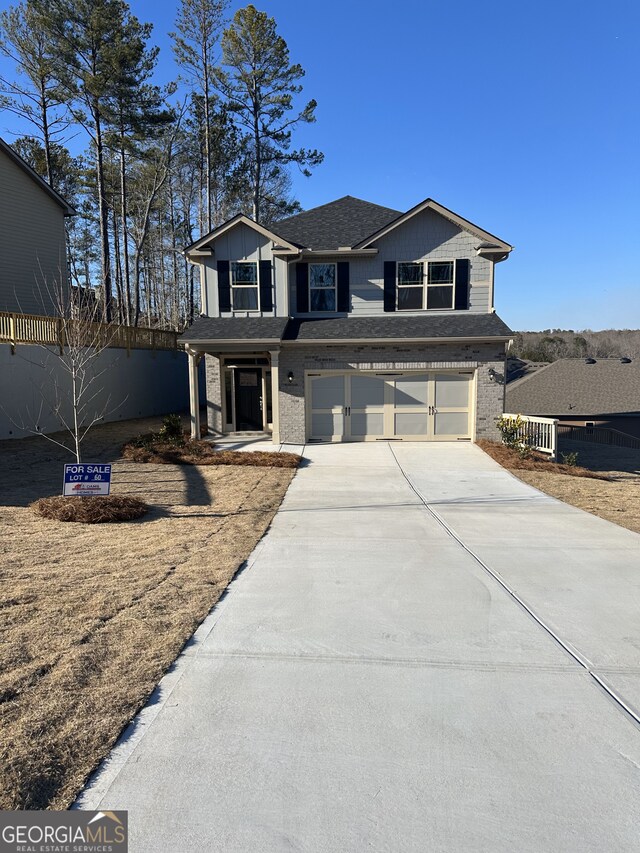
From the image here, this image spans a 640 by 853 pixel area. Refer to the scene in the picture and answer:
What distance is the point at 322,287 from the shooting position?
1578 cm

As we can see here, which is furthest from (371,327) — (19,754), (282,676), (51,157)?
(51,157)

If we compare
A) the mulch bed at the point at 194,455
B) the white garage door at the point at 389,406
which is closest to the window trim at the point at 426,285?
the white garage door at the point at 389,406

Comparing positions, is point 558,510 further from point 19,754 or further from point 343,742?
point 19,754

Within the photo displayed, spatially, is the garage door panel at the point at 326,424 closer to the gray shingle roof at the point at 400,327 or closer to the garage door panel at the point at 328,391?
the garage door panel at the point at 328,391

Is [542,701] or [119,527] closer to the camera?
[542,701]

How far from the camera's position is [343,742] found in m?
2.80

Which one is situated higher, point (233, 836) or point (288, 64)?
point (288, 64)

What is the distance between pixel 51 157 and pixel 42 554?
94.1 feet

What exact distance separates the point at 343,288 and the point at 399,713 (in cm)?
1395

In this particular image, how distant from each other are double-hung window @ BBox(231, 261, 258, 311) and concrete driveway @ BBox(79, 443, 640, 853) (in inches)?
434

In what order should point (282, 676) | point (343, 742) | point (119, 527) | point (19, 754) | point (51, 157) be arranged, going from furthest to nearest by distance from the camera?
1. point (51, 157)
2. point (119, 527)
3. point (282, 676)
4. point (343, 742)
5. point (19, 754)

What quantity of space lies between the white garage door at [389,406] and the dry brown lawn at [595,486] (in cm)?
158

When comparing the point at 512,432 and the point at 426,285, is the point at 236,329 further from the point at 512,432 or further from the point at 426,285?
the point at 512,432

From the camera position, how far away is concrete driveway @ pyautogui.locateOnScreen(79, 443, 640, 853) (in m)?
2.29
